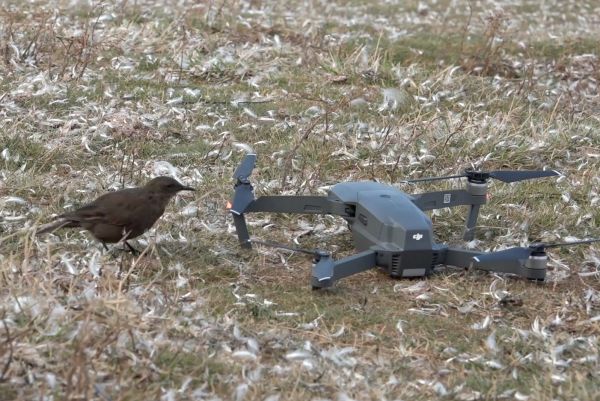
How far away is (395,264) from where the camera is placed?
20.2ft

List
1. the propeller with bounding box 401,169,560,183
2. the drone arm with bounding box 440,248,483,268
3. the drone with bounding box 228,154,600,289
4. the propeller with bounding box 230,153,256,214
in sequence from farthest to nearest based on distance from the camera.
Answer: the propeller with bounding box 401,169,560,183 < the propeller with bounding box 230,153,256,214 < the drone arm with bounding box 440,248,483,268 < the drone with bounding box 228,154,600,289

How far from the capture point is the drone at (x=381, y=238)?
19.9 ft

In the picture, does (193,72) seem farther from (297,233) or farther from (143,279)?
(143,279)

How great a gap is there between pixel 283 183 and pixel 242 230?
120cm

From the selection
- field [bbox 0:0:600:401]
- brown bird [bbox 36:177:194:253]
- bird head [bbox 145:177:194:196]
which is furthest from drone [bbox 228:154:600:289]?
brown bird [bbox 36:177:194:253]

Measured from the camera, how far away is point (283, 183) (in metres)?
7.76

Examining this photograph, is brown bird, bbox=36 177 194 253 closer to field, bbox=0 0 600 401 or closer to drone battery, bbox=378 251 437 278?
field, bbox=0 0 600 401

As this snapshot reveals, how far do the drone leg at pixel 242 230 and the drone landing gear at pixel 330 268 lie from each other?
70 cm

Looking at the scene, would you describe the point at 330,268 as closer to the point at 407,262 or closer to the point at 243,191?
the point at 407,262

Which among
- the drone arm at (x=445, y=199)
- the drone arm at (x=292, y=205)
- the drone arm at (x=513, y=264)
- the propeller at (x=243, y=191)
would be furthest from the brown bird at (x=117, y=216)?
the drone arm at (x=513, y=264)

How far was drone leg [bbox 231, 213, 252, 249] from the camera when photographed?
6609 mm

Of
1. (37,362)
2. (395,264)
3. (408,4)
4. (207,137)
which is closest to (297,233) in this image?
(395,264)

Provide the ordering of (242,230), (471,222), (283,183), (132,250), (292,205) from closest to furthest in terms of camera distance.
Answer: (132,250) < (242,230) < (292,205) < (471,222) < (283,183)

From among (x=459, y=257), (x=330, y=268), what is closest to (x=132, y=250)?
(x=330, y=268)
